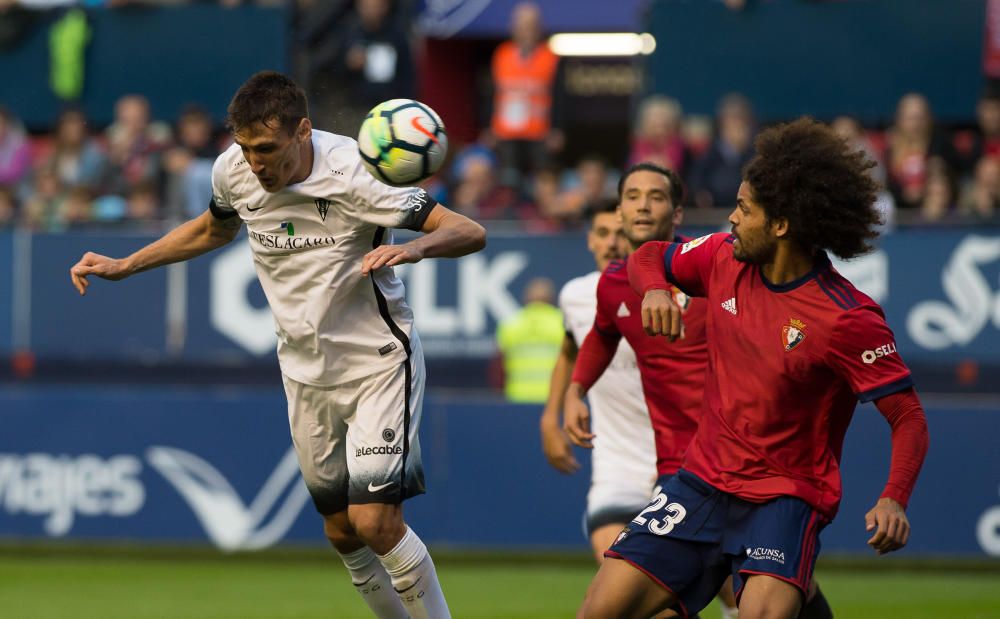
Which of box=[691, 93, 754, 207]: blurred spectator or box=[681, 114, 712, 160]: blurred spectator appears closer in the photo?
box=[691, 93, 754, 207]: blurred spectator

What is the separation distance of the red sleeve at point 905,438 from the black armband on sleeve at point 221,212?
3082 millimetres

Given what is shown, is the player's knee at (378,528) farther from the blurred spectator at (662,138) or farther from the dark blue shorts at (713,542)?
the blurred spectator at (662,138)

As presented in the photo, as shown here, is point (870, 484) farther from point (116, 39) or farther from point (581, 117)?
point (116, 39)

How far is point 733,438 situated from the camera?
5621 millimetres

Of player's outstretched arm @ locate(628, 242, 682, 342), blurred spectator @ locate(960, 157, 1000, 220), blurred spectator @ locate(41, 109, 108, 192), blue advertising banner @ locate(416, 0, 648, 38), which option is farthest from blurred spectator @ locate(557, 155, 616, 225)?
player's outstretched arm @ locate(628, 242, 682, 342)

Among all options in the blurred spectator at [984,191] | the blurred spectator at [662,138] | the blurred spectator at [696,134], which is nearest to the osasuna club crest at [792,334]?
the blurred spectator at [984,191]

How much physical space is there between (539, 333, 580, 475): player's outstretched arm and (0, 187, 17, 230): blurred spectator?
8857 millimetres

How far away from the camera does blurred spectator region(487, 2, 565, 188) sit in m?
15.8

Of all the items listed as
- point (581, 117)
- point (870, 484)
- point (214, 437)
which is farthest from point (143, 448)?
point (581, 117)

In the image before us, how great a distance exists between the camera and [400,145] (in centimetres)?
639

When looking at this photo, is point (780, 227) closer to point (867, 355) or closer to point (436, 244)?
point (867, 355)

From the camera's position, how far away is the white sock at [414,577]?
6645 millimetres

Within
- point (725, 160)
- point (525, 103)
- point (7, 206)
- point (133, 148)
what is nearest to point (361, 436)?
point (725, 160)

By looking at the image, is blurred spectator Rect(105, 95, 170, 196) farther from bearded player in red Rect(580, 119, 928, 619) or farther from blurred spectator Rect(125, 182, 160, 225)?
bearded player in red Rect(580, 119, 928, 619)
